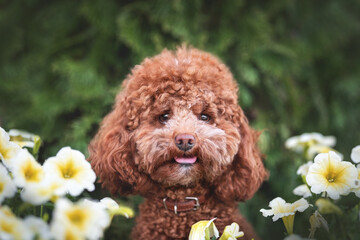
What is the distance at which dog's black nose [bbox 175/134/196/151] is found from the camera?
137cm

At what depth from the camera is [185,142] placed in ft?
4.48

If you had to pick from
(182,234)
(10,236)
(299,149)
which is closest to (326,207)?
(182,234)

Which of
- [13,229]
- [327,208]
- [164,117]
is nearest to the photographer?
[13,229]

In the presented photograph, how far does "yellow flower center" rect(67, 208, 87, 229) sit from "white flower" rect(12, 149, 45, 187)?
0.21m

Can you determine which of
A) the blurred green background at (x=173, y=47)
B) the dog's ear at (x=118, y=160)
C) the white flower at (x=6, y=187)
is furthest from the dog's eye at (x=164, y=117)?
the blurred green background at (x=173, y=47)

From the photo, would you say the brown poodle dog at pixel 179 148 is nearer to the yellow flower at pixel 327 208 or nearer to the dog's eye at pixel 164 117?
the dog's eye at pixel 164 117

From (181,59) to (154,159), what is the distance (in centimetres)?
46

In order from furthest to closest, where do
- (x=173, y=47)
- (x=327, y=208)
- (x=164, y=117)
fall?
(x=173, y=47) → (x=164, y=117) → (x=327, y=208)

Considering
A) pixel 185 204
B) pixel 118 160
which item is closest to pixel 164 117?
pixel 118 160

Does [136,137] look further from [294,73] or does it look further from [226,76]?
[294,73]

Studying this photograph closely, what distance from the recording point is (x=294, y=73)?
310 cm

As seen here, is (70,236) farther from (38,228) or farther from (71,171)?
(71,171)

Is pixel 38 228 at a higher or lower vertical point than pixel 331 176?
lower

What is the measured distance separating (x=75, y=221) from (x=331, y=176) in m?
0.93
